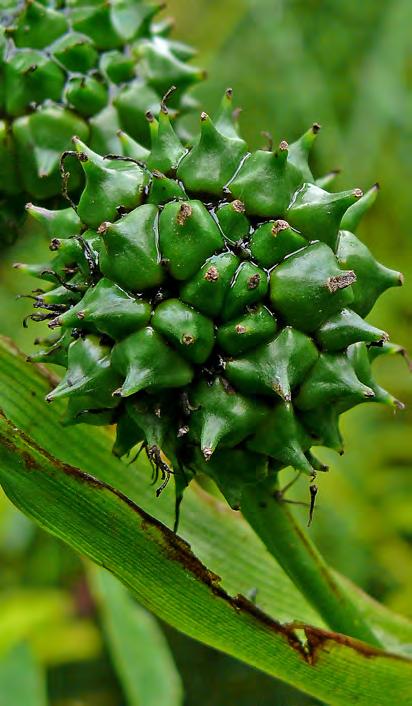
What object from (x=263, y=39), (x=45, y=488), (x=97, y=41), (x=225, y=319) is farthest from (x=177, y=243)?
(x=263, y=39)

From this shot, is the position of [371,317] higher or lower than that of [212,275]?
lower

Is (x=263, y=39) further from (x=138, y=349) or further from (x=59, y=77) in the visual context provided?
(x=138, y=349)

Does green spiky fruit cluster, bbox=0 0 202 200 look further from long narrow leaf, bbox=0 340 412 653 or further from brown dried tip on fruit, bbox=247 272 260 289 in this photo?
brown dried tip on fruit, bbox=247 272 260 289

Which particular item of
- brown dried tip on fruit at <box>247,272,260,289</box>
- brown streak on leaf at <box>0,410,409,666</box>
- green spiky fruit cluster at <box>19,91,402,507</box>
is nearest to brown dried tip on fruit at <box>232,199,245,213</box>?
green spiky fruit cluster at <box>19,91,402,507</box>

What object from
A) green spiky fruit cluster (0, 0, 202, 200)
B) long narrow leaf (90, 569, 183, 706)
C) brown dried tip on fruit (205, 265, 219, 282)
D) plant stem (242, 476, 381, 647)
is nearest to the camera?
brown dried tip on fruit (205, 265, 219, 282)

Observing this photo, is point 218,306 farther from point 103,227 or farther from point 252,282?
point 103,227

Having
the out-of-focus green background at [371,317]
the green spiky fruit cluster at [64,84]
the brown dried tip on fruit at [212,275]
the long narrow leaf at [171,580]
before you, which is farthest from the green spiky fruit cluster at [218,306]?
the out-of-focus green background at [371,317]

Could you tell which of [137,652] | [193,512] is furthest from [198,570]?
[137,652]
